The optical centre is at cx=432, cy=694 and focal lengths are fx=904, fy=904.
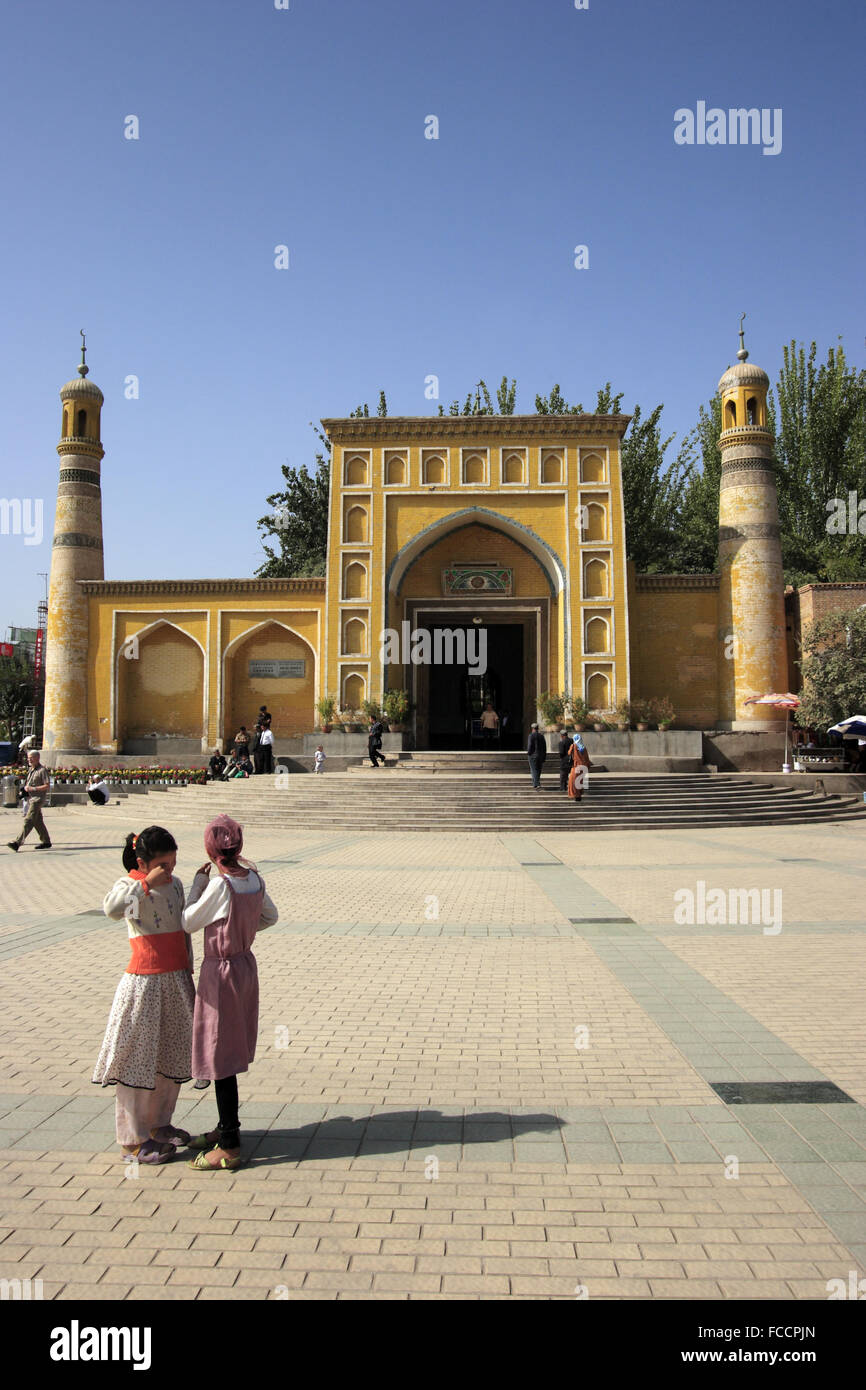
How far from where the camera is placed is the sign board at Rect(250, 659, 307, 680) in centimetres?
2606

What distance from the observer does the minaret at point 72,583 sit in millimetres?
26031

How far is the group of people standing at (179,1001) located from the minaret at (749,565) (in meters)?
21.9

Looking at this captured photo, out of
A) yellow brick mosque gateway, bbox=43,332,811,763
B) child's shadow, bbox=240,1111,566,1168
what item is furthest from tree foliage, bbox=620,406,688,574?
child's shadow, bbox=240,1111,566,1168

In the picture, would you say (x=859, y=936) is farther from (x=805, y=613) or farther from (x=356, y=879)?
(x=805, y=613)

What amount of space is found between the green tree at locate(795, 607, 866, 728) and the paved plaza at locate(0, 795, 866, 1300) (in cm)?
1546

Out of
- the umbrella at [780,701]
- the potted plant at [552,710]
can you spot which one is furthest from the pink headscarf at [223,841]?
the umbrella at [780,701]

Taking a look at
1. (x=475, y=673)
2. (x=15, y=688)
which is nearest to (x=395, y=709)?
(x=475, y=673)

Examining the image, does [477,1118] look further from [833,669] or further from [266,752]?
[833,669]

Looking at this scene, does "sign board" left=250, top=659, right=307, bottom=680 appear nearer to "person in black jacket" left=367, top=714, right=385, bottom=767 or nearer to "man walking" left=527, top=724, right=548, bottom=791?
"person in black jacket" left=367, top=714, right=385, bottom=767

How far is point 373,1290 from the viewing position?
8.35ft

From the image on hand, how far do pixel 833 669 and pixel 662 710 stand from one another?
13.8 feet

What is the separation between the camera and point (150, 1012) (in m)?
3.50
